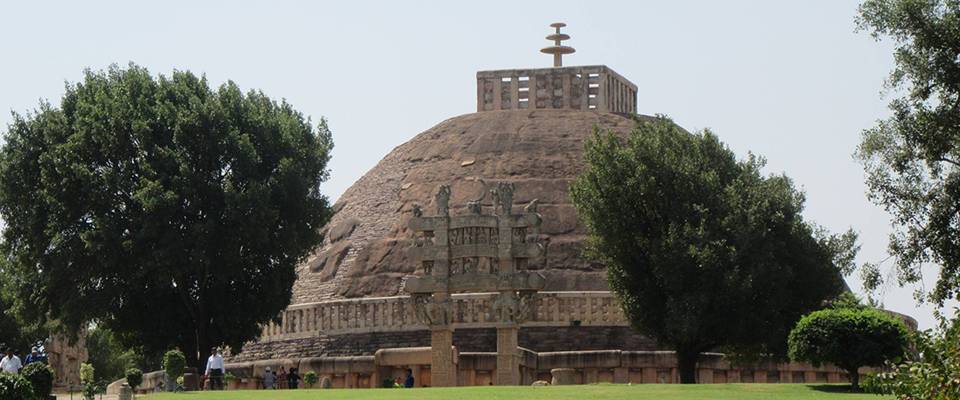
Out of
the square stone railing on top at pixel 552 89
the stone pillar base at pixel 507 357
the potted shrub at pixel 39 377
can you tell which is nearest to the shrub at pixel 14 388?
the potted shrub at pixel 39 377

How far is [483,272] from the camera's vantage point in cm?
4450

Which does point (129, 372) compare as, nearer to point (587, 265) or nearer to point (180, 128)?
point (180, 128)

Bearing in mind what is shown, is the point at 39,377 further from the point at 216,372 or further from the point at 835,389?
the point at 835,389

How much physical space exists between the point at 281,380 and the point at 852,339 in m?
22.0

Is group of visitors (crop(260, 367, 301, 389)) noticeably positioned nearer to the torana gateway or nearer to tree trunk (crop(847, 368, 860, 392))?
the torana gateway

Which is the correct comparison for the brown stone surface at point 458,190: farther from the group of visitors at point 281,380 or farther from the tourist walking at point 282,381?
the tourist walking at point 282,381

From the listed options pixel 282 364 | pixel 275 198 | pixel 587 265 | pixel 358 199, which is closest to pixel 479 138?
pixel 358 199

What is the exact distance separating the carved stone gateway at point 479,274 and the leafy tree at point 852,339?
33.6ft

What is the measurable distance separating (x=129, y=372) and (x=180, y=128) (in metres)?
12.2

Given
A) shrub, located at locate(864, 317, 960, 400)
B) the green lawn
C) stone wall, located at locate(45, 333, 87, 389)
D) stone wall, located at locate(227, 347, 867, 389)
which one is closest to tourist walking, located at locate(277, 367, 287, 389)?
stone wall, located at locate(227, 347, 867, 389)

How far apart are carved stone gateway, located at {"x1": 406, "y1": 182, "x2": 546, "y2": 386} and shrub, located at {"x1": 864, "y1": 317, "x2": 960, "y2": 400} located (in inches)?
1019

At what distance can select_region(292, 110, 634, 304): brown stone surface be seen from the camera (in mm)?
62594

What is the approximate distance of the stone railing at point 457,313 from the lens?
57.8 metres

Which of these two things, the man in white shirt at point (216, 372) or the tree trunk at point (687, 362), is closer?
the man in white shirt at point (216, 372)
